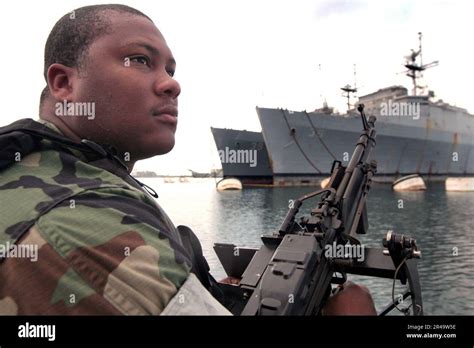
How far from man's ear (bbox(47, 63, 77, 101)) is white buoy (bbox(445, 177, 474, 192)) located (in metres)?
41.9

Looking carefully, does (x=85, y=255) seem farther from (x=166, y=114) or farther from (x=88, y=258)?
(x=166, y=114)

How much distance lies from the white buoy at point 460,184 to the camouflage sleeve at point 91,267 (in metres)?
42.1

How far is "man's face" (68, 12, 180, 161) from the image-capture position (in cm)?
127

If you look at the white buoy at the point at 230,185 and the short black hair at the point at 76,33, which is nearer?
the short black hair at the point at 76,33

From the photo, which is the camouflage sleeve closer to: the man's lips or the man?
the man

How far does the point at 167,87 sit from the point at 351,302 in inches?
62.8

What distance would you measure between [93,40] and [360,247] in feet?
8.68

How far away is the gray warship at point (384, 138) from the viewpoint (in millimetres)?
40344

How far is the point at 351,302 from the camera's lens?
2.02 metres

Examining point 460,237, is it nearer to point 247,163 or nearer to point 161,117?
point 161,117

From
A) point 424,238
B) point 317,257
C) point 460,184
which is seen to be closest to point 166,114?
point 317,257

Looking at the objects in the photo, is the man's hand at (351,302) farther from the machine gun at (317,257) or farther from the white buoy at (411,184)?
the white buoy at (411,184)

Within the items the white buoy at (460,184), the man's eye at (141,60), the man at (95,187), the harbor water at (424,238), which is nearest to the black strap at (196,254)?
the man at (95,187)

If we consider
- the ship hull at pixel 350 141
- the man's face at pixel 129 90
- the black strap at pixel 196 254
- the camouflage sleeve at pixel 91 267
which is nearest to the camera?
the camouflage sleeve at pixel 91 267
